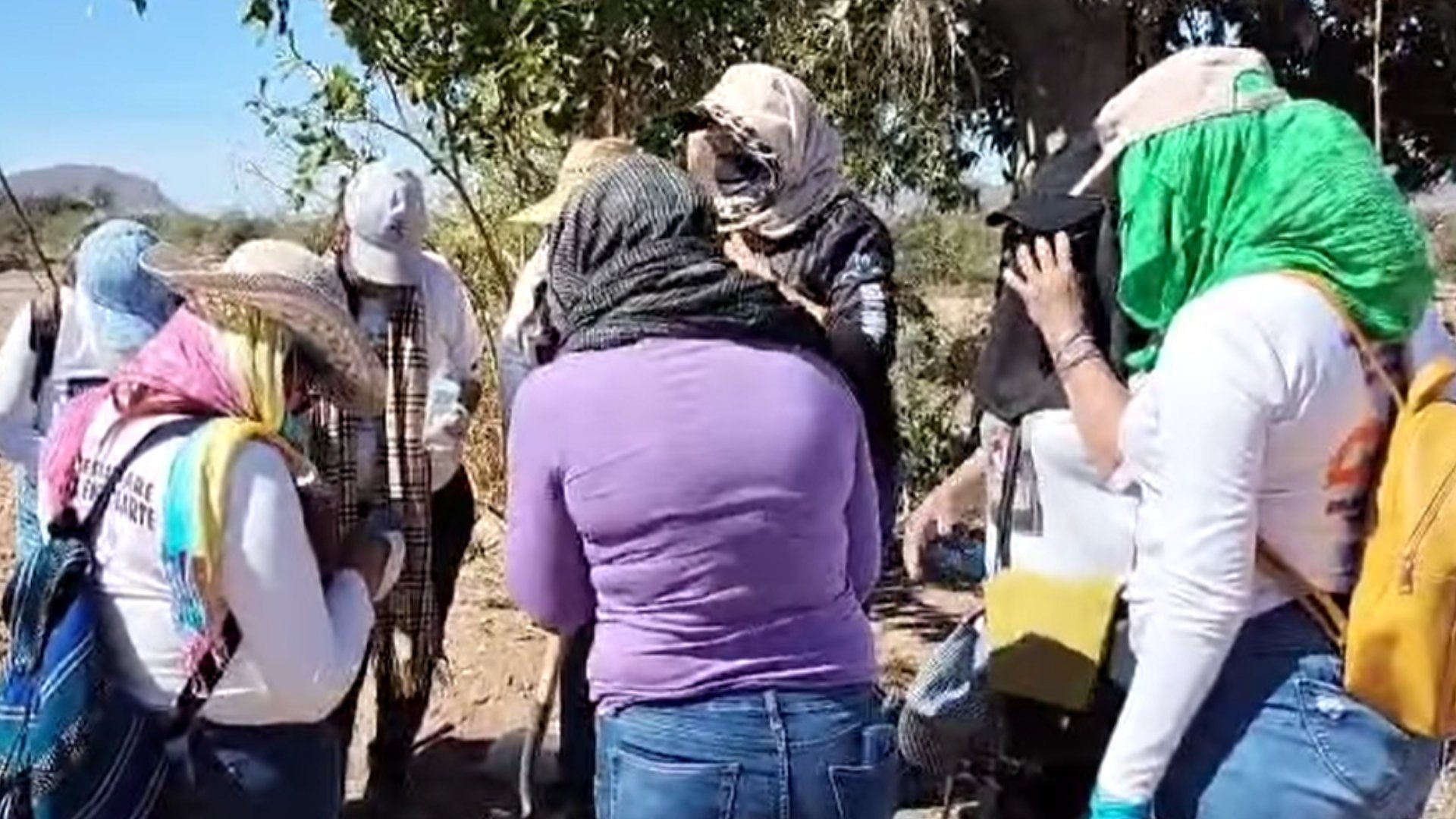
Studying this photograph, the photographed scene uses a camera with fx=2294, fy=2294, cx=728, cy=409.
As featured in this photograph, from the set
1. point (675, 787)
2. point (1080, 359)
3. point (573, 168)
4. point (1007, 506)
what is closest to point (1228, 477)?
point (1080, 359)

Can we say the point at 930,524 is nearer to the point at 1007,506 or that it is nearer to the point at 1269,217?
the point at 1007,506

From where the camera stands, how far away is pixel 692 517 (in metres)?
2.70

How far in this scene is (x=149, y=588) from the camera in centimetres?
295

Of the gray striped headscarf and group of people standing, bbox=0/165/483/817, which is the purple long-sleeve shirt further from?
group of people standing, bbox=0/165/483/817

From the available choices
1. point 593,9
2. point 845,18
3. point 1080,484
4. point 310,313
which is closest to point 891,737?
point 1080,484

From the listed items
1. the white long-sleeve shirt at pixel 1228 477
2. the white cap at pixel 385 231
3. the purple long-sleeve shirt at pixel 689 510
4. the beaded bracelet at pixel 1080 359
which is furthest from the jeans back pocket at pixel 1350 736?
the white cap at pixel 385 231

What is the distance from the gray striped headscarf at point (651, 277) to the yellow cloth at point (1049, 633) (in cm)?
60

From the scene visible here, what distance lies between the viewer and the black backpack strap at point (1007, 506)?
3.37 m

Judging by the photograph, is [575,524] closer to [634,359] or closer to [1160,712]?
[634,359]

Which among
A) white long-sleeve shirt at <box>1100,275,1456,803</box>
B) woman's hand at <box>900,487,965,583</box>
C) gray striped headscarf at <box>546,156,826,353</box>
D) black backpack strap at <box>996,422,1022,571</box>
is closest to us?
white long-sleeve shirt at <box>1100,275,1456,803</box>

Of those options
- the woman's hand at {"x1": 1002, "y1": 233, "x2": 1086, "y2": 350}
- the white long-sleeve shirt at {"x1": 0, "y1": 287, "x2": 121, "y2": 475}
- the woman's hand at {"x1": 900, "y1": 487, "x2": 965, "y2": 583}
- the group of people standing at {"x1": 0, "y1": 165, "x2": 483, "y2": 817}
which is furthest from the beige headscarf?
the white long-sleeve shirt at {"x1": 0, "y1": 287, "x2": 121, "y2": 475}

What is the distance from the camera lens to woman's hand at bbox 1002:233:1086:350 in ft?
9.41

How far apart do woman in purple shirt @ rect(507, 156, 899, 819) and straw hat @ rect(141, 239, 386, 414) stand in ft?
1.42

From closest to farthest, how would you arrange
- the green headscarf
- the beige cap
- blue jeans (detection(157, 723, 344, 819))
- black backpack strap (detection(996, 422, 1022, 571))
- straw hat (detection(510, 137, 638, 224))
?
the green headscarf
the beige cap
blue jeans (detection(157, 723, 344, 819))
black backpack strap (detection(996, 422, 1022, 571))
straw hat (detection(510, 137, 638, 224))
